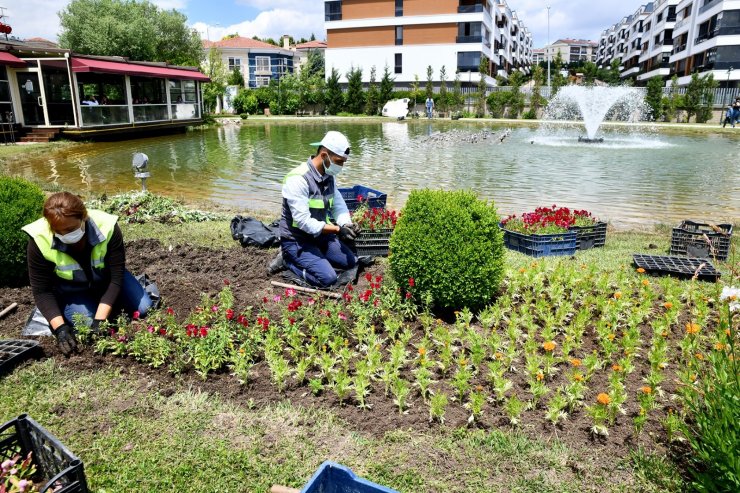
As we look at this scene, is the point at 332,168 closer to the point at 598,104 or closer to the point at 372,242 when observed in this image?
the point at 372,242

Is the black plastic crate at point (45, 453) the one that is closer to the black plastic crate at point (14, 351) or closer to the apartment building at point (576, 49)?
the black plastic crate at point (14, 351)

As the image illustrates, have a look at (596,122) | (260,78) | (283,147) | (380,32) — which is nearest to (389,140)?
(283,147)

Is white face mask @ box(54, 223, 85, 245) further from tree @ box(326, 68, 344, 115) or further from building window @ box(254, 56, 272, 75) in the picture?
building window @ box(254, 56, 272, 75)

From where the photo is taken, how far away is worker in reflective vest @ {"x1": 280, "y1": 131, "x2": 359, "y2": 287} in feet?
18.8

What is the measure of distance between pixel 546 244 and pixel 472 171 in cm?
939

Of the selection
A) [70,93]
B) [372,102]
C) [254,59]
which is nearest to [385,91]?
[372,102]

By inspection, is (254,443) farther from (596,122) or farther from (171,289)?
(596,122)

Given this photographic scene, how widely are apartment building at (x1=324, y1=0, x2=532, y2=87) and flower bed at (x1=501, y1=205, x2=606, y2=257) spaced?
50308 mm

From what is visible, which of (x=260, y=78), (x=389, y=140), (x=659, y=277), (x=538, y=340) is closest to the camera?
(x=538, y=340)

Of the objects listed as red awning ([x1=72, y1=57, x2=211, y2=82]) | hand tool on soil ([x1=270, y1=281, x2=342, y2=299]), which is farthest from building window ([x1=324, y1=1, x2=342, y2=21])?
hand tool on soil ([x1=270, y1=281, x2=342, y2=299])

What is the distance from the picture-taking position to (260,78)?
79.9 meters

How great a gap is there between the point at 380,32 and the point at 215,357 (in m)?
60.1

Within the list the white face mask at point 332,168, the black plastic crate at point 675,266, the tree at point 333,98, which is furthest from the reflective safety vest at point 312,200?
the tree at point 333,98

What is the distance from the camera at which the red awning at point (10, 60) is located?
878 inches
